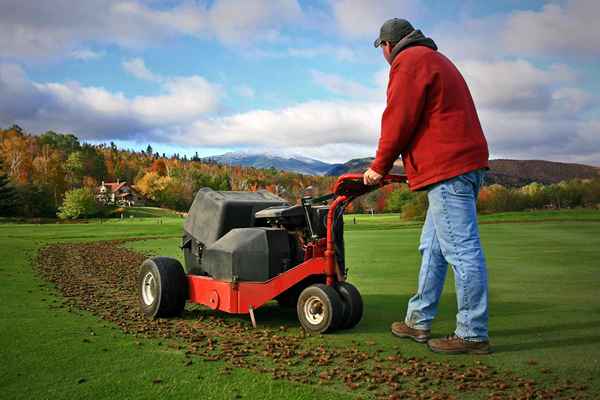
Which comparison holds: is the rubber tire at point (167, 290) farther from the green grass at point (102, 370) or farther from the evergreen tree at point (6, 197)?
the evergreen tree at point (6, 197)

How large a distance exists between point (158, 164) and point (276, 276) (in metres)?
124

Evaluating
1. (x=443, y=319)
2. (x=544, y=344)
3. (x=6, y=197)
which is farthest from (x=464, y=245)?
(x=6, y=197)

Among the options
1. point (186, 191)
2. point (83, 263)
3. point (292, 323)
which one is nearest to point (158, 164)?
point (186, 191)

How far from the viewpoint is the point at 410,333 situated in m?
4.43

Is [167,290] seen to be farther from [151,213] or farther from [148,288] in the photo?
[151,213]

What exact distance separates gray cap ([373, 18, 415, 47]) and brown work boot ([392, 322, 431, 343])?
2.47 m

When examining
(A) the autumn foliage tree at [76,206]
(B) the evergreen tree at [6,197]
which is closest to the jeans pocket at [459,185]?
(A) the autumn foliage tree at [76,206]

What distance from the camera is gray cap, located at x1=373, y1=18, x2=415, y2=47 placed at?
14.5 ft

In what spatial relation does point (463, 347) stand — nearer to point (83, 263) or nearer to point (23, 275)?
point (23, 275)

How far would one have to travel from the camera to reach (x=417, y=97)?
4.05 metres

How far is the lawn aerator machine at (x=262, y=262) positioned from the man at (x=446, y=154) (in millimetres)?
527

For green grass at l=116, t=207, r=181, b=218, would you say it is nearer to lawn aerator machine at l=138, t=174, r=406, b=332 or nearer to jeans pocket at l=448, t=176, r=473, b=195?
lawn aerator machine at l=138, t=174, r=406, b=332

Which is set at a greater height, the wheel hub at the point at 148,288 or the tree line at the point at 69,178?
the tree line at the point at 69,178

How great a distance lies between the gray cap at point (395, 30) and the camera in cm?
443
